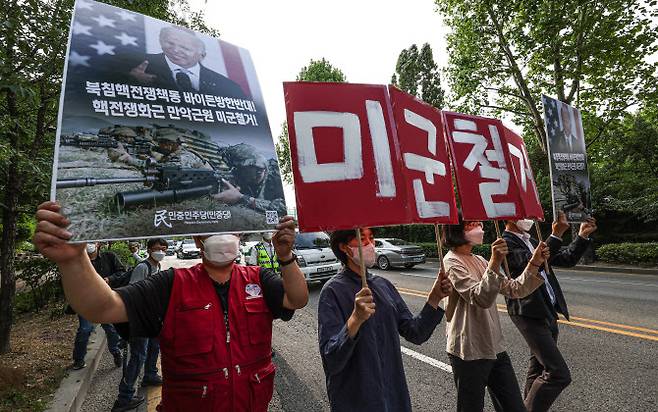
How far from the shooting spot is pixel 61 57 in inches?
164

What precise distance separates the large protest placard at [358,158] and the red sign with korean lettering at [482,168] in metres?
0.32

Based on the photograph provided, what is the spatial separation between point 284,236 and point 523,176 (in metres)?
2.15

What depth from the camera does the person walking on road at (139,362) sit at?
383cm

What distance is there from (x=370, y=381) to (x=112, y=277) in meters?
4.08

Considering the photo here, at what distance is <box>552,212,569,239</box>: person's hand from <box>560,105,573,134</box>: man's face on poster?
786mm

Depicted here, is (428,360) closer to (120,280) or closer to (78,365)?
(120,280)

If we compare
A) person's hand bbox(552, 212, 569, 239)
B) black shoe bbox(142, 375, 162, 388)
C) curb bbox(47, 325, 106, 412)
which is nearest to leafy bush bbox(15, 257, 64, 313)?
curb bbox(47, 325, 106, 412)

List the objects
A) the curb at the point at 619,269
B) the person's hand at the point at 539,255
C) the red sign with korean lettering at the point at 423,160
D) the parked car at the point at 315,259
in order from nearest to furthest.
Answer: the red sign with korean lettering at the point at 423,160
the person's hand at the point at 539,255
the parked car at the point at 315,259
the curb at the point at 619,269

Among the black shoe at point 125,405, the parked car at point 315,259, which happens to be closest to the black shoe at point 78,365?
the black shoe at point 125,405

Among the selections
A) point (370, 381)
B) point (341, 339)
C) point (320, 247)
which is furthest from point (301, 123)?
point (320, 247)

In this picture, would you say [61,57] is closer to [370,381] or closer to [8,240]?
[8,240]

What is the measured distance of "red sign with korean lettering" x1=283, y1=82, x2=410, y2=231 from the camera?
6.21 feet

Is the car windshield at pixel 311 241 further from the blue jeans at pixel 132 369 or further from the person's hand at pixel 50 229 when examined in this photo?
the person's hand at pixel 50 229

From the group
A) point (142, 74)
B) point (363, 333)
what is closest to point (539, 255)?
point (363, 333)
